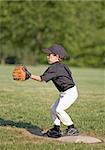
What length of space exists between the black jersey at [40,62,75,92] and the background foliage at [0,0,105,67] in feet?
170

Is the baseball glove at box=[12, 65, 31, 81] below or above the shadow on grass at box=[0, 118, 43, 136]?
above

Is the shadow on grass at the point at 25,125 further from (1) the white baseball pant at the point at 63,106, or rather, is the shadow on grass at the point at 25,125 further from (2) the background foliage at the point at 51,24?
(2) the background foliage at the point at 51,24

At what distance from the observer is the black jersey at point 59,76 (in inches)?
332

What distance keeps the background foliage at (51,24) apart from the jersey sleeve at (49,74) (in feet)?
170

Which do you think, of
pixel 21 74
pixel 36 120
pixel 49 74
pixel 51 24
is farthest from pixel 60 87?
pixel 51 24

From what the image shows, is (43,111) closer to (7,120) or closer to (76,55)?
(7,120)

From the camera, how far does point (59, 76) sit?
337 inches

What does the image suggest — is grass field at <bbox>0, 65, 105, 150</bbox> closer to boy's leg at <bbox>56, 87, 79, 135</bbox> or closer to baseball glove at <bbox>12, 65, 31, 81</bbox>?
boy's leg at <bbox>56, 87, 79, 135</bbox>

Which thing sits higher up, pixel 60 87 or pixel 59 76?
pixel 59 76

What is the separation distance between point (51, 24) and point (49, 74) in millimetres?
53442

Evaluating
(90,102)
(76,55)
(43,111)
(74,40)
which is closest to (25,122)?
(43,111)

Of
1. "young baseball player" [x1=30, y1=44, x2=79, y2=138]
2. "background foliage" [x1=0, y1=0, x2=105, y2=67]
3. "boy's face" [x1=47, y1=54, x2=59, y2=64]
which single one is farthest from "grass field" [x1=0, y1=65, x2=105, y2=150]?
"background foliage" [x1=0, y1=0, x2=105, y2=67]

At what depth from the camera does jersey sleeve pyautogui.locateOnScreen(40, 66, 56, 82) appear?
8.30m

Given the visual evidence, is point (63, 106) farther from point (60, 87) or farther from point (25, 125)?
point (25, 125)
